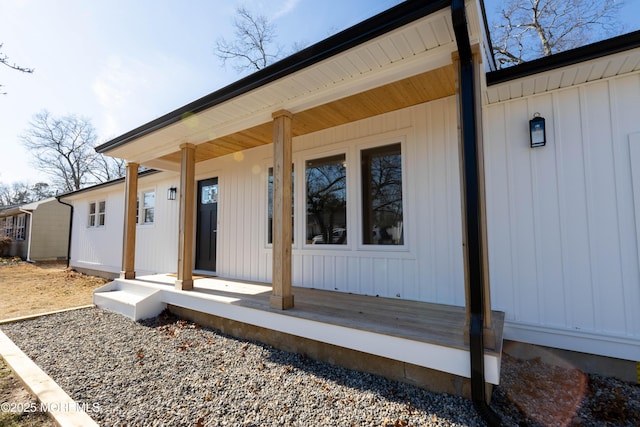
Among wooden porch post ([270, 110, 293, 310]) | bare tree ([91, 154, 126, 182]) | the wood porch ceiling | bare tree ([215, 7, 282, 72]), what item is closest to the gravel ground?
wooden porch post ([270, 110, 293, 310])

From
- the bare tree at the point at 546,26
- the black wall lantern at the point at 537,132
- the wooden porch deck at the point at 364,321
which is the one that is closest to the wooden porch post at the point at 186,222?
the wooden porch deck at the point at 364,321

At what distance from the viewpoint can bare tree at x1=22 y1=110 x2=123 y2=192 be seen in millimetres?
23891

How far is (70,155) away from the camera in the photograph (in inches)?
982

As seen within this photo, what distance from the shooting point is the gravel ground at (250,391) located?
207 centimetres

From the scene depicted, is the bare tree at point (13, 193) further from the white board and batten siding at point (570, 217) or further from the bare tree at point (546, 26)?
the white board and batten siding at point (570, 217)

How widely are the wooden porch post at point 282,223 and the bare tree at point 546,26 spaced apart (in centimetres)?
792

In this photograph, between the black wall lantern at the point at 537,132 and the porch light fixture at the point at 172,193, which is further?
the porch light fixture at the point at 172,193

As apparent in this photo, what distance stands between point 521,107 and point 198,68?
765cm

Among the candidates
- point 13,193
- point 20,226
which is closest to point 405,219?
point 20,226

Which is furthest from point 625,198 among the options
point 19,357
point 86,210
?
point 86,210

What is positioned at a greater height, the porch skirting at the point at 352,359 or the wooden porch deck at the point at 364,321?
the wooden porch deck at the point at 364,321

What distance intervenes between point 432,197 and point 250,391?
8.83 feet

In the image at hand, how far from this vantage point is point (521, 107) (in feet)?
9.82

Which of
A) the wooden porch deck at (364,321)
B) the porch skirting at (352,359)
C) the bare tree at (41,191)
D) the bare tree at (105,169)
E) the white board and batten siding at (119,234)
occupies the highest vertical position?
the bare tree at (105,169)
